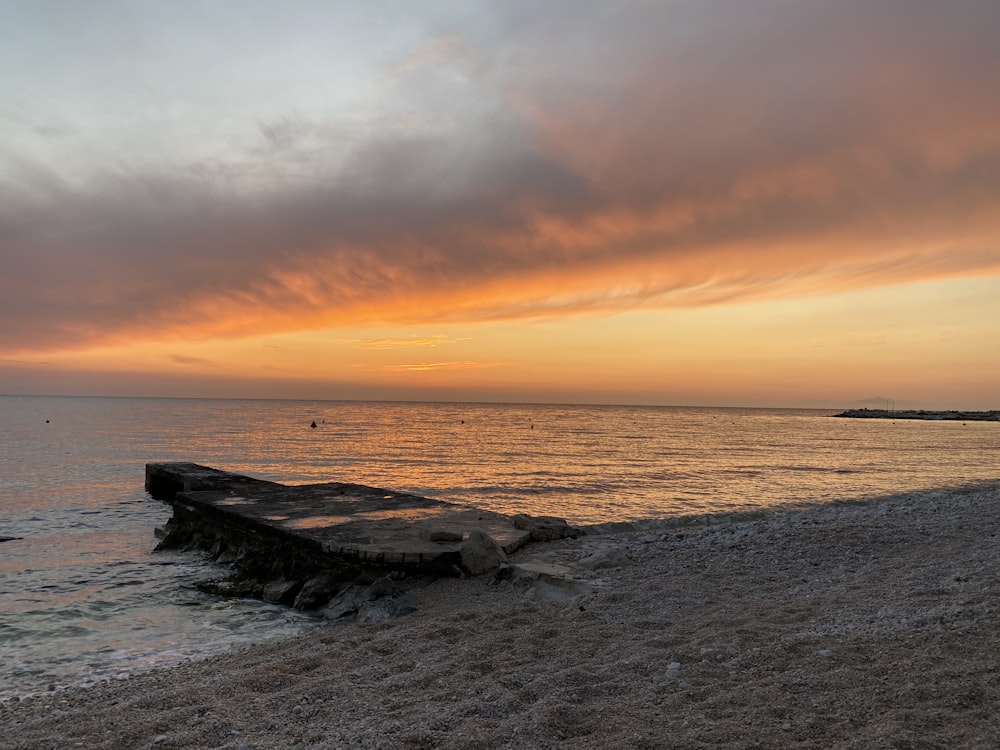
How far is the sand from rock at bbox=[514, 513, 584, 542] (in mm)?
2597

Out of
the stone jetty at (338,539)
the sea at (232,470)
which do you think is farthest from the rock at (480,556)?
the sea at (232,470)

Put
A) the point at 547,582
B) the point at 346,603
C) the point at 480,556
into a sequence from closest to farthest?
the point at 547,582 < the point at 346,603 < the point at 480,556

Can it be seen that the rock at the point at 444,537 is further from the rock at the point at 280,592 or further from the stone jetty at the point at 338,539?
the rock at the point at 280,592

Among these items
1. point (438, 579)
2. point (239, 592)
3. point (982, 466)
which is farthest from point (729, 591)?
point (982, 466)

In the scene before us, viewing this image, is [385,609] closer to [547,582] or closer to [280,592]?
[547,582]

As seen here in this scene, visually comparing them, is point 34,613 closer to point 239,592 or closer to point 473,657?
point 239,592

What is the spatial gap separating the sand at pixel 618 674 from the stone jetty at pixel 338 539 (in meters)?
0.78

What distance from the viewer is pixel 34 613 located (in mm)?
9547

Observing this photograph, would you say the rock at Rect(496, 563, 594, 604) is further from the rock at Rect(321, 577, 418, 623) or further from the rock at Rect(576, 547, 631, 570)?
the rock at Rect(321, 577, 418, 623)

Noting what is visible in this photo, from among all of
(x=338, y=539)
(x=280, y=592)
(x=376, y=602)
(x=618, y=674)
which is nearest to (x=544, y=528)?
(x=338, y=539)

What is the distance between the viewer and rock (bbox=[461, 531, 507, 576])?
952 centimetres

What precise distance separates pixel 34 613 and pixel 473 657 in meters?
7.68

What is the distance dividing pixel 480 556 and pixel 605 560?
2026 mm

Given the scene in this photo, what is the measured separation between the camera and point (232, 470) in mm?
31312
